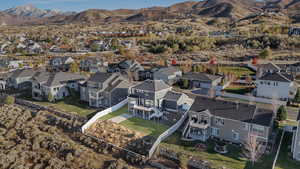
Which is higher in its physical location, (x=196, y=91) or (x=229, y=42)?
(x=229, y=42)

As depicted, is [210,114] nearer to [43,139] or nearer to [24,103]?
[43,139]

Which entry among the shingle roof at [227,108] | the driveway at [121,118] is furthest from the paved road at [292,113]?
the driveway at [121,118]

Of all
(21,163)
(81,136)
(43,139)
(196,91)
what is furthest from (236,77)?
(21,163)

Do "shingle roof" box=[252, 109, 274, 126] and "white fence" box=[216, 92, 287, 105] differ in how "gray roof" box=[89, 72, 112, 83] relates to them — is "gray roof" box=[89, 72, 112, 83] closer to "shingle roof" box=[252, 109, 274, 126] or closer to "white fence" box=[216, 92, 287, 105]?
"white fence" box=[216, 92, 287, 105]

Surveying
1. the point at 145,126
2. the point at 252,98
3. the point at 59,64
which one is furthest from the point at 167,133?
the point at 59,64

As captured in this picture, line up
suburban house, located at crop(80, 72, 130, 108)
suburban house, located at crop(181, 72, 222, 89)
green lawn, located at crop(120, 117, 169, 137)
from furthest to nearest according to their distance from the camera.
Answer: suburban house, located at crop(181, 72, 222, 89)
suburban house, located at crop(80, 72, 130, 108)
green lawn, located at crop(120, 117, 169, 137)

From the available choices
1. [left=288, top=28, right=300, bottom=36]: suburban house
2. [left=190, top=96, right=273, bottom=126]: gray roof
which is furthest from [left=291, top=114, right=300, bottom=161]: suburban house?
[left=288, top=28, right=300, bottom=36]: suburban house
